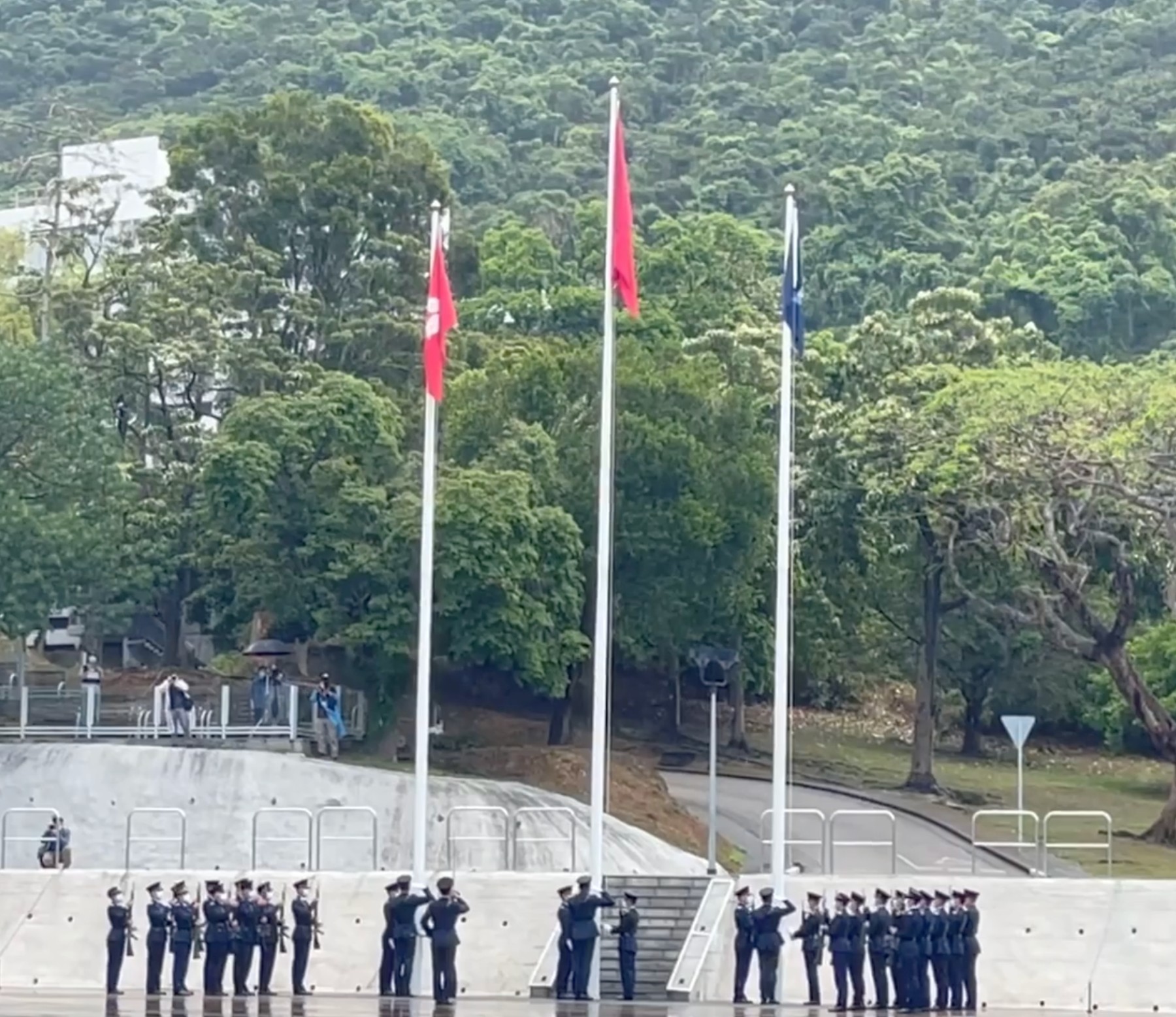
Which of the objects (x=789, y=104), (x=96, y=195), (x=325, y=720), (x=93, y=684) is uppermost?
(x=789, y=104)

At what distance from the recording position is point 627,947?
2716 centimetres

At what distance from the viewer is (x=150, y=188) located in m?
62.4

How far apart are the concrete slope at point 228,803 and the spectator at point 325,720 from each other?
1.88 m

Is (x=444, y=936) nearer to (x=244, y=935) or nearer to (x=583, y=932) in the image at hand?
(x=583, y=932)

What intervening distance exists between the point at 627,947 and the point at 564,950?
757 millimetres

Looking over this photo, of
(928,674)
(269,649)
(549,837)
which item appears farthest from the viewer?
(928,674)

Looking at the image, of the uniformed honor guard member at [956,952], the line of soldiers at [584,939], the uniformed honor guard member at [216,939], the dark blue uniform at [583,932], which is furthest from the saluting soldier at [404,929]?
the uniformed honor guard member at [956,952]

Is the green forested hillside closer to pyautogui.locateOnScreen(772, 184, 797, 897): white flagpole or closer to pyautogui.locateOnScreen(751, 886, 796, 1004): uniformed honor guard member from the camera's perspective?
pyautogui.locateOnScreen(772, 184, 797, 897): white flagpole

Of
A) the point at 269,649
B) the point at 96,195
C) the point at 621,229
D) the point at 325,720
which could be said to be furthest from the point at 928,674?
the point at 621,229

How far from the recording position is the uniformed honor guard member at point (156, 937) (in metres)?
28.0

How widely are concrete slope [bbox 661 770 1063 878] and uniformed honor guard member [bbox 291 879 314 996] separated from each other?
34.4ft

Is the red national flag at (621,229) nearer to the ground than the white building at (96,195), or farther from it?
nearer to the ground

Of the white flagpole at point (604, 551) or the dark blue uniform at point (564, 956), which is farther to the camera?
the dark blue uniform at point (564, 956)

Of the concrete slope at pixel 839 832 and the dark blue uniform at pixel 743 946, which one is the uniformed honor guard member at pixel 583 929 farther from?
the concrete slope at pixel 839 832
